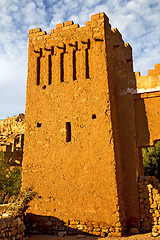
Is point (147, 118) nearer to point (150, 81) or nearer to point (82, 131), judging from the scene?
point (150, 81)

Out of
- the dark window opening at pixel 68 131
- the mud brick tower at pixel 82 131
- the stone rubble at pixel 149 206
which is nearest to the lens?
the stone rubble at pixel 149 206

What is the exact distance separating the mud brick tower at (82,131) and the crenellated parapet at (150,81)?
0.25 metres

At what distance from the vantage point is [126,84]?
9.20 metres

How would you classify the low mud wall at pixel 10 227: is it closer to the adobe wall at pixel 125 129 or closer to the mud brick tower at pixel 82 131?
the mud brick tower at pixel 82 131

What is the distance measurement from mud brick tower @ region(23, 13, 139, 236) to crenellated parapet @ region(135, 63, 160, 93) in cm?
25

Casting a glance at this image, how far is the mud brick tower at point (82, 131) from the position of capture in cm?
801

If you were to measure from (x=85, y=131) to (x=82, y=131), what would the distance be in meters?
0.12

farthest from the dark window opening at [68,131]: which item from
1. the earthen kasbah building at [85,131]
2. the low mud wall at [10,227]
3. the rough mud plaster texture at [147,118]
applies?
the low mud wall at [10,227]

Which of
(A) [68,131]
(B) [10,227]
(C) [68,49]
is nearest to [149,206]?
(A) [68,131]

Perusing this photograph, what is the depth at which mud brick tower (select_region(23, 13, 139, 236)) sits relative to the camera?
8008mm

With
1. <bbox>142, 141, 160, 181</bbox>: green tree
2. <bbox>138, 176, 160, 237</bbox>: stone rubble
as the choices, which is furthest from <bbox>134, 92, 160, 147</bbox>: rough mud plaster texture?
<bbox>142, 141, 160, 181</bbox>: green tree

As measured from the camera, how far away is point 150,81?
8.93 meters

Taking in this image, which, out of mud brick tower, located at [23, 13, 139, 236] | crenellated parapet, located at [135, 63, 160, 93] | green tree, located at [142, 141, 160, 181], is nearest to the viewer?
mud brick tower, located at [23, 13, 139, 236]

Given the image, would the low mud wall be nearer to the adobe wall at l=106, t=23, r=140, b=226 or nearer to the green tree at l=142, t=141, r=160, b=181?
the adobe wall at l=106, t=23, r=140, b=226
